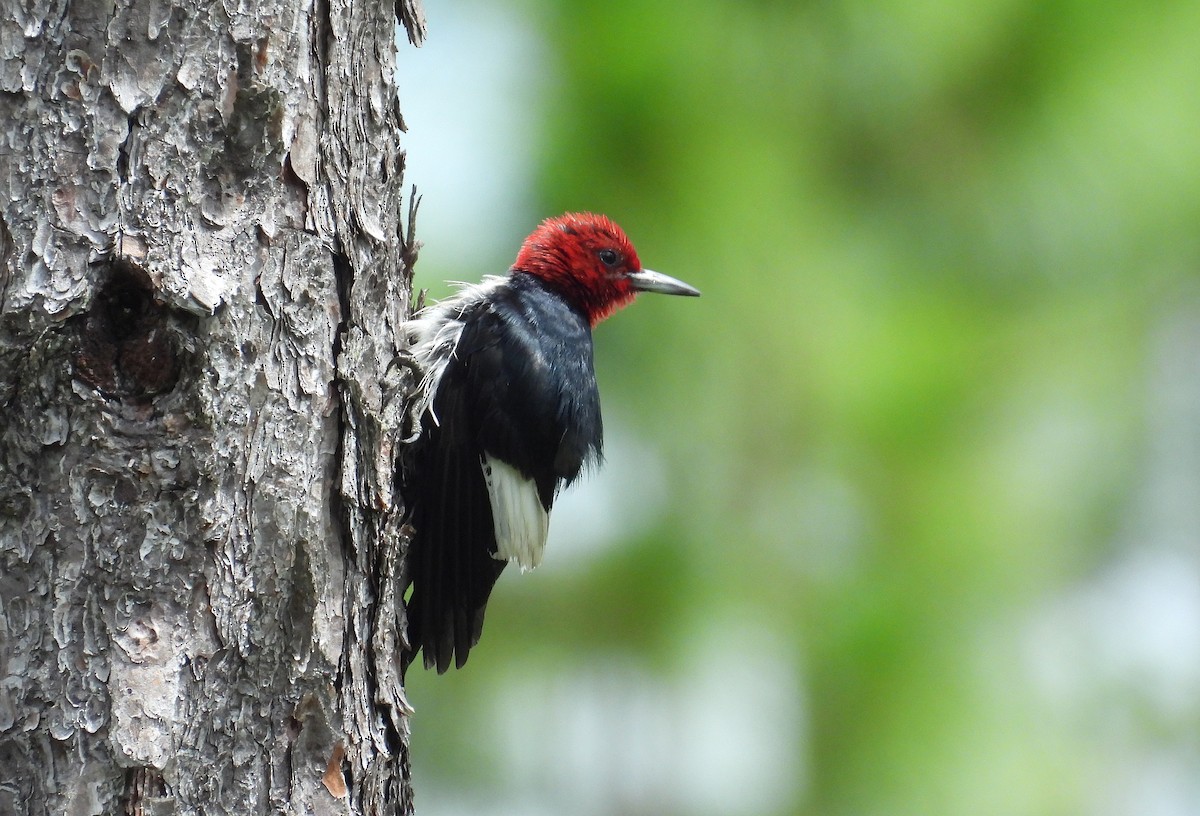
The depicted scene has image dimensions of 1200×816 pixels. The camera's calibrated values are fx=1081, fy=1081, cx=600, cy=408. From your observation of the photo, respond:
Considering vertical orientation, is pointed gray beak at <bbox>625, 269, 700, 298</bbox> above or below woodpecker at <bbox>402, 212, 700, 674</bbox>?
above

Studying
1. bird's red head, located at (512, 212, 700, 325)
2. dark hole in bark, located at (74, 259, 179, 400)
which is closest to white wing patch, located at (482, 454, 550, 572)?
bird's red head, located at (512, 212, 700, 325)

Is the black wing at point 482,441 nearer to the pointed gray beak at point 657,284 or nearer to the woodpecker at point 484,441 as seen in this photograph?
the woodpecker at point 484,441

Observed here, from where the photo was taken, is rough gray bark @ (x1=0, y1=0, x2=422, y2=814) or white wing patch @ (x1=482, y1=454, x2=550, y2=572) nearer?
rough gray bark @ (x1=0, y1=0, x2=422, y2=814)

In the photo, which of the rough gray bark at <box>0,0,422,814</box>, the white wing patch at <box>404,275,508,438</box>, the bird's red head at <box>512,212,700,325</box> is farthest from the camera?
the bird's red head at <box>512,212,700,325</box>

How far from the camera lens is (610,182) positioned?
10.1ft

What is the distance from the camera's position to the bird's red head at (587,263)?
8.88 feet

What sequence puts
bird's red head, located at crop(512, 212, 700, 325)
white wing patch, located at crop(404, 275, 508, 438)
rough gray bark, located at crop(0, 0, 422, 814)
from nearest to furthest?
1. rough gray bark, located at crop(0, 0, 422, 814)
2. white wing patch, located at crop(404, 275, 508, 438)
3. bird's red head, located at crop(512, 212, 700, 325)

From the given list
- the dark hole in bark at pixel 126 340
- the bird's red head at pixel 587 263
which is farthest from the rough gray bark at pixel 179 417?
the bird's red head at pixel 587 263

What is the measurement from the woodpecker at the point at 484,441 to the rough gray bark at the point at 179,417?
0.52 m

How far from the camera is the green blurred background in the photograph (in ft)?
9.34

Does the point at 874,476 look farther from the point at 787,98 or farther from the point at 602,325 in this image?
the point at 787,98

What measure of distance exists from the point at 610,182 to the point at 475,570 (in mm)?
1320

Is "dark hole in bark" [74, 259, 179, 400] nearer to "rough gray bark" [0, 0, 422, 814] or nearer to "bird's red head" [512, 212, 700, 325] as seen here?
"rough gray bark" [0, 0, 422, 814]

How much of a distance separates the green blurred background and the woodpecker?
1.84ft
